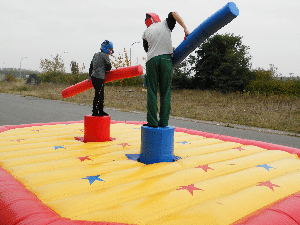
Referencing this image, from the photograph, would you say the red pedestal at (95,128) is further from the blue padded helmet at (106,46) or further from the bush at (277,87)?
the bush at (277,87)

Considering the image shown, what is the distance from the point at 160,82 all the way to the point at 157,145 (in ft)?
2.02

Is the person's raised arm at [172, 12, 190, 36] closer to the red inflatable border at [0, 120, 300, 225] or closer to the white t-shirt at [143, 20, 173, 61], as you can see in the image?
the white t-shirt at [143, 20, 173, 61]

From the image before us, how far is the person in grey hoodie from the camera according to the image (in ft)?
10.7

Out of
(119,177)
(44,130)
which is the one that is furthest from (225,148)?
(44,130)

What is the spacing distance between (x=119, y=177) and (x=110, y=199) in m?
0.36

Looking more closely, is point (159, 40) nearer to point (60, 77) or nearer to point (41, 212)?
point (41, 212)

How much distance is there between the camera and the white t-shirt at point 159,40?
251cm

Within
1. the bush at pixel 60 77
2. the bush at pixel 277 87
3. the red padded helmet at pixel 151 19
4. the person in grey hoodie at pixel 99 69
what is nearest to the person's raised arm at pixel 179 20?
the red padded helmet at pixel 151 19

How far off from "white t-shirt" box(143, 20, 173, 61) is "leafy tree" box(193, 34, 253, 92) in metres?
13.9

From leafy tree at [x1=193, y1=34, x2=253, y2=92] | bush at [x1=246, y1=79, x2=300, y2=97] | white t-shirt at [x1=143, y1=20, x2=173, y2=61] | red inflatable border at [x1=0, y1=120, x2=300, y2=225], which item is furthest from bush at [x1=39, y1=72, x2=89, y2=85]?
red inflatable border at [x1=0, y1=120, x2=300, y2=225]

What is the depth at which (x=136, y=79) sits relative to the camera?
2056 cm

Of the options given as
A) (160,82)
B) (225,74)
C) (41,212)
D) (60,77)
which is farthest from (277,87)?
(60,77)

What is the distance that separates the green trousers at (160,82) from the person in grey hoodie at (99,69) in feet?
2.99

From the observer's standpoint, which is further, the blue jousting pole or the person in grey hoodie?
the person in grey hoodie
